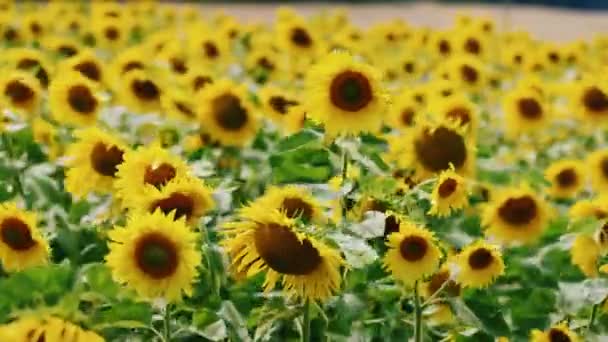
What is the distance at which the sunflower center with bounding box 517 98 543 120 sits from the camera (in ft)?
12.8

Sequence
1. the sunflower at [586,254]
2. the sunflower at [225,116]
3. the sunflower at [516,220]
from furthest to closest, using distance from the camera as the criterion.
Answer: the sunflower at [225,116] → the sunflower at [516,220] → the sunflower at [586,254]

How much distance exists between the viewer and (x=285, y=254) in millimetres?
1867

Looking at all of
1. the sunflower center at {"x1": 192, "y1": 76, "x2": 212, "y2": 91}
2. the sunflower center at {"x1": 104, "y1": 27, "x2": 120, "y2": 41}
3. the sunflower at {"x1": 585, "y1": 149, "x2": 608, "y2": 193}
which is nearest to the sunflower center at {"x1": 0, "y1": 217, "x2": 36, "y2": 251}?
the sunflower center at {"x1": 192, "y1": 76, "x2": 212, "y2": 91}

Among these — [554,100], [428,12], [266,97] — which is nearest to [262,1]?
[428,12]

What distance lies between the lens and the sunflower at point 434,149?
274 centimetres

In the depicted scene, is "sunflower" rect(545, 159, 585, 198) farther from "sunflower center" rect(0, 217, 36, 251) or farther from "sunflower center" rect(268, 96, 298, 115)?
"sunflower center" rect(0, 217, 36, 251)

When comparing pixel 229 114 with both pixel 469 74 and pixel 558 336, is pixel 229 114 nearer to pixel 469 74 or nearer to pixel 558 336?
pixel 558 336

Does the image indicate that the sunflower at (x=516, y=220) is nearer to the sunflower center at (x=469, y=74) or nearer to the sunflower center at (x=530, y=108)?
the sunflower center at (x=530, y=108)

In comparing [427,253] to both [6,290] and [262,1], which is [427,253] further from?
[262,1]

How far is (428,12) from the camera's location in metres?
16.3

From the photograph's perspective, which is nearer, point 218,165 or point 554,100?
point 218,165

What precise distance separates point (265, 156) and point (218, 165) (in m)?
0.13

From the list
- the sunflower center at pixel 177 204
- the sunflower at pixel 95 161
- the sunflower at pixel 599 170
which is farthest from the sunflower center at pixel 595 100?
the sunflower center at pixel 177 204

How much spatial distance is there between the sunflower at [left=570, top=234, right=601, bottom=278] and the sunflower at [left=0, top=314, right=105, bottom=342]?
1.23 metres
